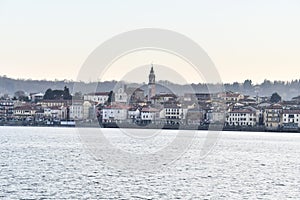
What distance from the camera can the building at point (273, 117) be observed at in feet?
337

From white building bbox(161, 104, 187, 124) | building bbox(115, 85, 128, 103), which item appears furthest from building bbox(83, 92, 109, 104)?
white building bbox(161, 104, 187, 124)

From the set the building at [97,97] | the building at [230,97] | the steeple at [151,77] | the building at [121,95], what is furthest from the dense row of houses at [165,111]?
the steeple at [151,77]

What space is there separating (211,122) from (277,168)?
247ft

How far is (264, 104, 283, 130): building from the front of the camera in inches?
4043

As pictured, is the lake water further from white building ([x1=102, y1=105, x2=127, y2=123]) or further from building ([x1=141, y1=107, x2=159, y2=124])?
white building ([x1=102, y1=105, x2=127, y2=123])

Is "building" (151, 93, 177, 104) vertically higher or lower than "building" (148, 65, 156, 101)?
lower

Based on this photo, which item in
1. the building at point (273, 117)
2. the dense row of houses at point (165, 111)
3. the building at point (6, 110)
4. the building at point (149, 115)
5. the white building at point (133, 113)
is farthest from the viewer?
the building at point (6, 110)

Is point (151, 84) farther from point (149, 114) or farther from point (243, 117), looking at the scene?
point (243, 117)

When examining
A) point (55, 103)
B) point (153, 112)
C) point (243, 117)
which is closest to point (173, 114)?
point (153, 112)

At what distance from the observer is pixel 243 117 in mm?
106125

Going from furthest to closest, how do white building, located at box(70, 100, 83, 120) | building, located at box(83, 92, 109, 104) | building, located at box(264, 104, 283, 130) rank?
building, located at box(83, 92, 109, 104)
white building, located at box(70, 100, 83, 120)
building, located at box(264, 104, 283, 130)

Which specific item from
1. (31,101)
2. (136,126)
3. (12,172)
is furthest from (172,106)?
(12,172)

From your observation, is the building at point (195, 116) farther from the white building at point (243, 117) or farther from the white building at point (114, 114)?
the white building at point (114, 114)

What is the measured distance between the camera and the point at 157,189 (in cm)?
2577
